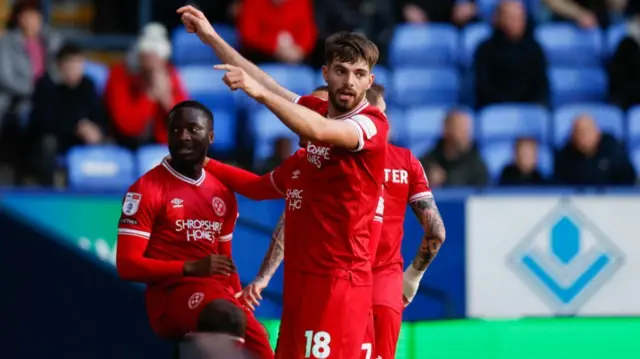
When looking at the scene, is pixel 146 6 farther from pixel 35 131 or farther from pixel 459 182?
pixel 459 182

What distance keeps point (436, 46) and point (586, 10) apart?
6.38 ft

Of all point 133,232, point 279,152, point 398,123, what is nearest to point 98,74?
point 279,152

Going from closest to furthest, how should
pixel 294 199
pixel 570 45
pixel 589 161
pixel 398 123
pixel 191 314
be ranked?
1. pixel 294 199
2. pixel 191 314
3. pixel 589 161
4. pixel 398 123
5. pixel 570 45

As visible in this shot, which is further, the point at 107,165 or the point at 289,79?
the point at 289,79

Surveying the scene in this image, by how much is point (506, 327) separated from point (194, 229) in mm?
2334

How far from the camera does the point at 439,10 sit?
45.9 feet

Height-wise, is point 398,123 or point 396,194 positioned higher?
point 398,123

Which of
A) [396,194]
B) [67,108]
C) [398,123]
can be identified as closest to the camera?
[396,194]

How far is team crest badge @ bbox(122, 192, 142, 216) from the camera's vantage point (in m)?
6.46

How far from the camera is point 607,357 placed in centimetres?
784

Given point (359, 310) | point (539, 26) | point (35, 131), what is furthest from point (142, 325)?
point (539, 26)

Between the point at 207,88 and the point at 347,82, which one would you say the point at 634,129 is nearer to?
the point at 207,88

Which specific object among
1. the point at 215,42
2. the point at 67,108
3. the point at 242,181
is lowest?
the point at 242,181

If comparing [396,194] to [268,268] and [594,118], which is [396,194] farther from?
[594,118]
